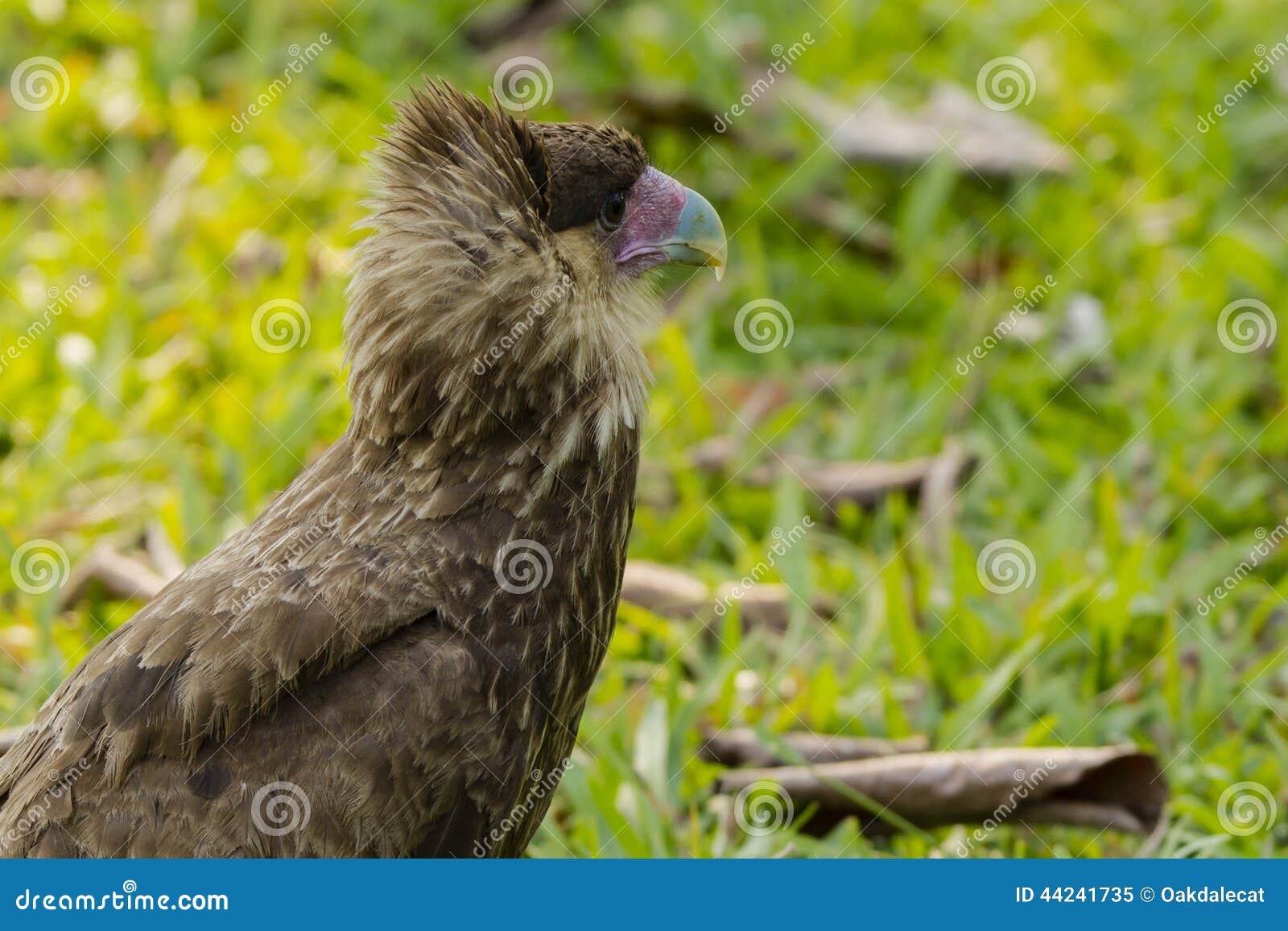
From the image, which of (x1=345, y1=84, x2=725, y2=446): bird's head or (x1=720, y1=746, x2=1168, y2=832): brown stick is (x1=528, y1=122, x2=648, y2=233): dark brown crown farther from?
(x1=720, y1=746, x2=1168, y2=832): brown stick

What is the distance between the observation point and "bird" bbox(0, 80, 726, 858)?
2.85 metres

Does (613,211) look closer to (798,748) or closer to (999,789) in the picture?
(798,748)

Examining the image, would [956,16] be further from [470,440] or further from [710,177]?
[470,440]

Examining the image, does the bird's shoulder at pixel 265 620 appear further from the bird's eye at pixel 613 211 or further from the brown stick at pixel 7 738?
the bird's eye at pixel 613 211

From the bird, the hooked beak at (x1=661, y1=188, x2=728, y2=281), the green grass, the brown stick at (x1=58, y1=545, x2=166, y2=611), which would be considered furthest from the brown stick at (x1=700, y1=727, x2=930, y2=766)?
the brown stick at (x1=58, y1=545, x2=166, y2=611)

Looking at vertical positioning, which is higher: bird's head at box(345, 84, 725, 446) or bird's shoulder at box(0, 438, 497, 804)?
bird's head at box(345, 84, 725, 446)

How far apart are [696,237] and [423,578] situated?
104 centimetres

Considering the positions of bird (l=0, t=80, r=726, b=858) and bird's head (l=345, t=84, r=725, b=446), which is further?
bird's head (l=345, t=84, r=725, b=446)

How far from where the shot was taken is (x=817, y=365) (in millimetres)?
5820

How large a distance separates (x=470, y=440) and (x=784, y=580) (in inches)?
66.6

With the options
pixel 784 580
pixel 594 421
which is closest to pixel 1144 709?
pixel 784 580

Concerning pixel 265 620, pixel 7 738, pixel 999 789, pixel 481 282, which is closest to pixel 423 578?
pixel 265 620

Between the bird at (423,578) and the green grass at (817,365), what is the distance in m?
0.87

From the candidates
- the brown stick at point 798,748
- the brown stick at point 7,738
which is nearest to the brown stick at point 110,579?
the brown stick at point 7,738
